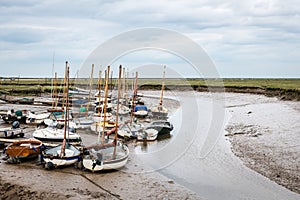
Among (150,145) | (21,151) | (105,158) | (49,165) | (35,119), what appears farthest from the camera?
(35,119)

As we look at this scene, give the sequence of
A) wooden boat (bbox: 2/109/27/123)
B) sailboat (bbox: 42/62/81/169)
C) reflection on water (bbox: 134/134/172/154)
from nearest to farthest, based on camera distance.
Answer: sailboat (bbox: 42/62/81/169)
reflection on water (bbox: 134/134/172/154)
wooden boat (bbox: 2/109/27/123)

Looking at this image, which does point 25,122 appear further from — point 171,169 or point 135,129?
point 171,169

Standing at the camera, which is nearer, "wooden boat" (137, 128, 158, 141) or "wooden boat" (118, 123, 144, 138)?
A: "wooden boat" (137, 128, 158, 141)

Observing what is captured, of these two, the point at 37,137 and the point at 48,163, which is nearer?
the point at 48,163

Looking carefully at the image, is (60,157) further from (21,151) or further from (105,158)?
(21,151)

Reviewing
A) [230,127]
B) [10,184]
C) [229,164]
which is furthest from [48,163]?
[230,127]

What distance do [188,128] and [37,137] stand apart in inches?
622

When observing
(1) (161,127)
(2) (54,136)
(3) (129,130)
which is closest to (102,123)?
(3) (129,130)

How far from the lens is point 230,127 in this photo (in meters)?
Result: 33.9

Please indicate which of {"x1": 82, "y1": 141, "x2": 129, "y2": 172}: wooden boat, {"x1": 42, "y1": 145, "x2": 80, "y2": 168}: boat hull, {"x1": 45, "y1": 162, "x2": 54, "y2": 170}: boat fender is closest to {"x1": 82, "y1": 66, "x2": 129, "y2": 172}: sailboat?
{"x1": 82, "y1": 141, "x2": 129, "y2": 172}: wooden boat

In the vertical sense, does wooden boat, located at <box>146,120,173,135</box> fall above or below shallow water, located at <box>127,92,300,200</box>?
above

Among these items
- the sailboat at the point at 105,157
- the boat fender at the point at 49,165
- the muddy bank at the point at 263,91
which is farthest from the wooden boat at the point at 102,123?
the muddy bank at the point at 263,91

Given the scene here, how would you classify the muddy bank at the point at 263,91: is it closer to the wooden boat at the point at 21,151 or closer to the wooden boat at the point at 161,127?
the wooden boat at the point at 161,127

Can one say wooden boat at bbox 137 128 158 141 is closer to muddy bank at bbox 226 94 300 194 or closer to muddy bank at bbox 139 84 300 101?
muddy bank at bbox 226 94 300 194
